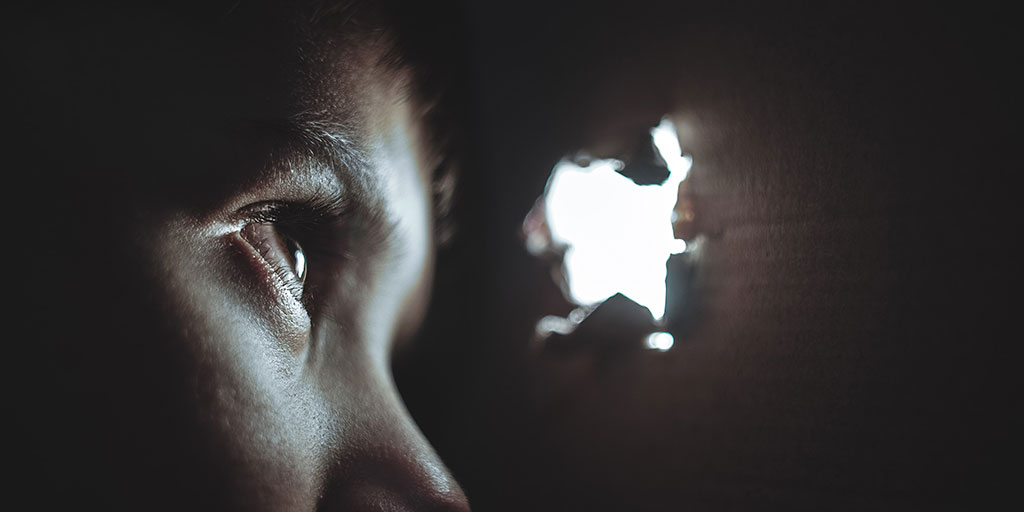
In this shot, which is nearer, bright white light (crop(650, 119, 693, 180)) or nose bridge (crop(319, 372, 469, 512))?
nose bridge (crop(319, 372, 469, 512))

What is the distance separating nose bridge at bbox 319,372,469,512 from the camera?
392mm

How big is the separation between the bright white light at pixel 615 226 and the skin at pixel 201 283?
0.67ft

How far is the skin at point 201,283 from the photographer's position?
312 millimetres

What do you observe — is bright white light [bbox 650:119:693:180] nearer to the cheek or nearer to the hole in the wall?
the hole in the wall

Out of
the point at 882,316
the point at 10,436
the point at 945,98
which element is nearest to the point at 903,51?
the point at 945,98

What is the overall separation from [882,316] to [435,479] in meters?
0.28

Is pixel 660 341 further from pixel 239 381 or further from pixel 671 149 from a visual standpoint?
pixel 239 381

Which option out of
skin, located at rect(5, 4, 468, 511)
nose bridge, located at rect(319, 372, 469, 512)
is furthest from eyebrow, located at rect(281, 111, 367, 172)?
nose bridge, located at rect(319, 372, 469, 512)

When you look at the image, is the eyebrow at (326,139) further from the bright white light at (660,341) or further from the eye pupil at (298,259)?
the bright white light at (660,341)

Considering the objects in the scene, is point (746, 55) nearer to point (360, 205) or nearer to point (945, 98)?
point (945, 98)

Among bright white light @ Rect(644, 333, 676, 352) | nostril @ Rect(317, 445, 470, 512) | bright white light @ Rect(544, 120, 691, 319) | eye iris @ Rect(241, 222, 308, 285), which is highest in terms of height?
bright white light @ Rect(544, 120, 691, 319)

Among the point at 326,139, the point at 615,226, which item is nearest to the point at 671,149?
the point at 615,226

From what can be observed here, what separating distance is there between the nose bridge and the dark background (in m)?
0.18

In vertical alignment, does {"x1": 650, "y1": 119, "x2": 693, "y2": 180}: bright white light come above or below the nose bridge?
above
